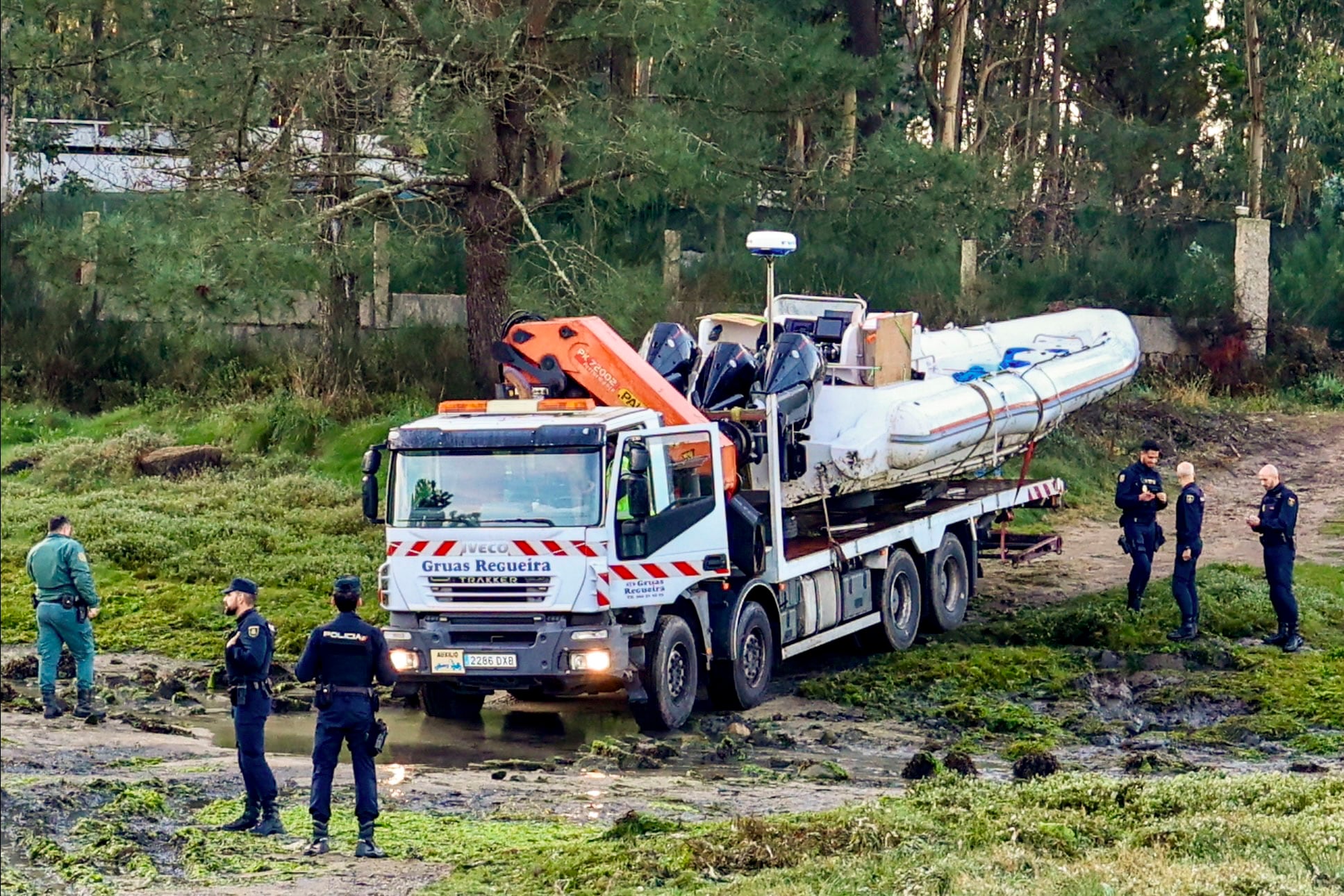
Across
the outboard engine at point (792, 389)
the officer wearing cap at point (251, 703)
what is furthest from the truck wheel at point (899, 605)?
the officer wearing cap at point (251, 703)

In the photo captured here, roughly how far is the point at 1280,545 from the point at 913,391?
3436mm

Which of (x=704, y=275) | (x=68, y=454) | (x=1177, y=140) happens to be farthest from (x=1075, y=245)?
(x=68, y=454)

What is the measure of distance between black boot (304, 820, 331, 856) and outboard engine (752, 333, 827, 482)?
637 cm

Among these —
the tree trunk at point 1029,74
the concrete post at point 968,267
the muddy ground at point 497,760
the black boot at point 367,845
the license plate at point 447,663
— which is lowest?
the muddy ground at point 497,760

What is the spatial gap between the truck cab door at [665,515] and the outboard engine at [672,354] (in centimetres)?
166

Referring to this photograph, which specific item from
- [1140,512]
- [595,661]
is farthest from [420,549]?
[1140,512]

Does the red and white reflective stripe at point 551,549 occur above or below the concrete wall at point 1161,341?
below

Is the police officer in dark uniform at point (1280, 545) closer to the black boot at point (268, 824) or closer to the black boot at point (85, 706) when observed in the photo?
the black boot at point (268, 824)

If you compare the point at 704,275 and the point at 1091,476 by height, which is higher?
the point at 704,275

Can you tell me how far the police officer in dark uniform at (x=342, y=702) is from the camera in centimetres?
999

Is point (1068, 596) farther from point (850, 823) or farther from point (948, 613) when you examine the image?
point (850, 823)

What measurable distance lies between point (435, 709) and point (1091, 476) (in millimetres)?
13611

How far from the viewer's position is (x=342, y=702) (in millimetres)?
10062

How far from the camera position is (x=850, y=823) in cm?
946
